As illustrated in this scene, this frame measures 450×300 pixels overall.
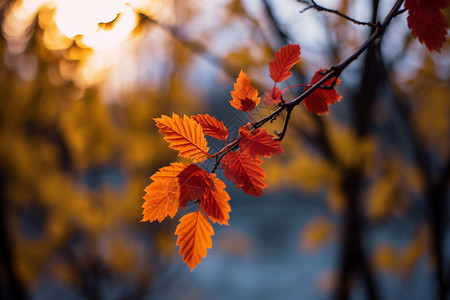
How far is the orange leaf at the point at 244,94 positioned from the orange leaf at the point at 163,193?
5.5 inches

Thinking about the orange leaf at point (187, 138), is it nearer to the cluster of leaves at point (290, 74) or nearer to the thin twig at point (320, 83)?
the thin twig at point (320, 83)

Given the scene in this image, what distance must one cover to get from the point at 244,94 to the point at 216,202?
0.58ft

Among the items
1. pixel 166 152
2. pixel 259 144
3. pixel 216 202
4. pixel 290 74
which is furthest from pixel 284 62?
pixel 166 152

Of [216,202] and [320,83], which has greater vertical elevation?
[320,83]

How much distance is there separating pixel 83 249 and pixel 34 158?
0.77m

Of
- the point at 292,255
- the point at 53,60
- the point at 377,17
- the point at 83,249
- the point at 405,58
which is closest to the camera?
the point at 377,17

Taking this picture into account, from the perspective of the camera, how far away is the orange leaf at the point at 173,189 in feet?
1.39

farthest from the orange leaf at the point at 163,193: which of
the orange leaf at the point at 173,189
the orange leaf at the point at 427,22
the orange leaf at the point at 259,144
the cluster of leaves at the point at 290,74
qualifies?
the orange leaf at the point at 427,22

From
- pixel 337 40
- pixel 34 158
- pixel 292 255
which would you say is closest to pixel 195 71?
pixel 337 40

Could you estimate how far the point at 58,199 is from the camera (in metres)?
1.99

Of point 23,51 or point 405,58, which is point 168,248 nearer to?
point 23,51

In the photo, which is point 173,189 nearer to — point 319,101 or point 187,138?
point 187,138

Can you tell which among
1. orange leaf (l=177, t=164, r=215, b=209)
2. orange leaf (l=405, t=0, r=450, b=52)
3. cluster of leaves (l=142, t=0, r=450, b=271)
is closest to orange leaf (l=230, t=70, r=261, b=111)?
cluster of leaves (l=142, t=0, r=450, b=271)

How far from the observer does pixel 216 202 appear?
1.44 feet
